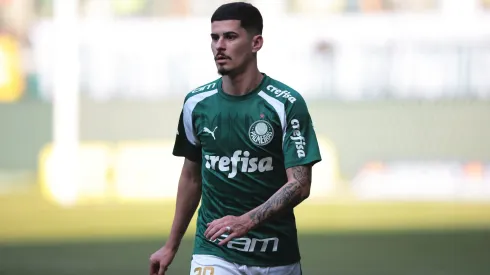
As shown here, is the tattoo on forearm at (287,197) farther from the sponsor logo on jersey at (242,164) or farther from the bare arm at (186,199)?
the bare arm at (186,199)

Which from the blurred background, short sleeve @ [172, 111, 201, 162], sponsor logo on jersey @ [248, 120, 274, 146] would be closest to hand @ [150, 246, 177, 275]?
short sleeve @ [172, 111, 201, 162]

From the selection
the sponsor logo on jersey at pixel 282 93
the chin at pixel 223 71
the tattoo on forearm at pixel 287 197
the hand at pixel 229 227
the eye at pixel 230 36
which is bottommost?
the hand at pixel 229 227

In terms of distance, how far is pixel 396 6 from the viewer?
93.6 ft

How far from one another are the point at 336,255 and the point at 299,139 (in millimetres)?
8901

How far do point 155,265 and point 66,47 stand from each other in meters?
20.9

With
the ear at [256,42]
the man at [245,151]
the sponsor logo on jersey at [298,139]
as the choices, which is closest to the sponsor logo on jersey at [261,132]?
the man at [245,151]

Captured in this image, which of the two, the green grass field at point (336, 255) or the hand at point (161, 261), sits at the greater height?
the hand at point (161, 261)

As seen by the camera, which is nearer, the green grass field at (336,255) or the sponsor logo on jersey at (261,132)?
the sponsor logo on jersey at (261,132)

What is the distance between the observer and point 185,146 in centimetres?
611

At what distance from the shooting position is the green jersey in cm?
577

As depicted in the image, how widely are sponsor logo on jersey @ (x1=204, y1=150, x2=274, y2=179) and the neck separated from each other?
0.31 metres

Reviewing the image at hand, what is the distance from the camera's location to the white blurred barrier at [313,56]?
89.6ft

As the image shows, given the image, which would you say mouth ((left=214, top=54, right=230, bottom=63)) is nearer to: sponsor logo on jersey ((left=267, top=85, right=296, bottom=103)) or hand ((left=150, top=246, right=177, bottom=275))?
sponsor logo on jersey ((left=267, top=85, right=296, bottom=103))

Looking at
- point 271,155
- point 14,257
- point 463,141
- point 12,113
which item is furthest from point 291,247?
point 12,113
